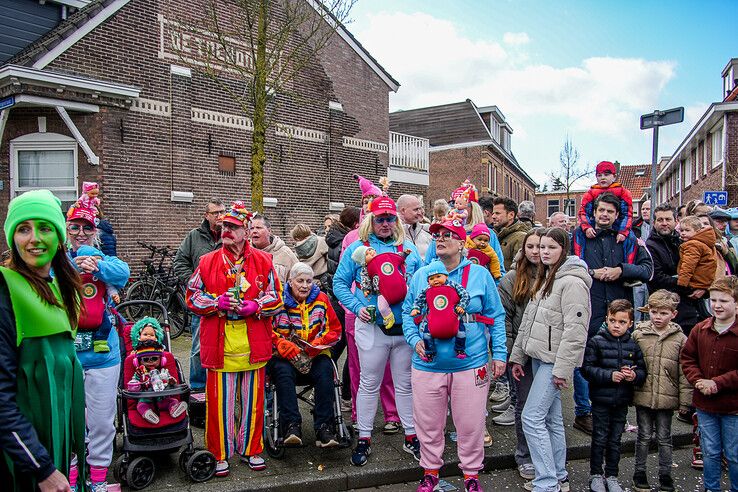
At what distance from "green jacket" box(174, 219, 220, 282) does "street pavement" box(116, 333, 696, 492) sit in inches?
65.2

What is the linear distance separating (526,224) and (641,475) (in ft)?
9.89

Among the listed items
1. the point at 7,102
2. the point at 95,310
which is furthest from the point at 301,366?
the point at 7,102

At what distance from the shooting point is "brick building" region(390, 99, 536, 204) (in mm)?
31422

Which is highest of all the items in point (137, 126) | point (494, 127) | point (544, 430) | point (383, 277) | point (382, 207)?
point (494, 127)

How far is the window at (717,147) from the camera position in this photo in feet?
76.3

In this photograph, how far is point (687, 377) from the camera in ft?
13.9

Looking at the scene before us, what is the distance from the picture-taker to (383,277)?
Answer: 4.87 meters

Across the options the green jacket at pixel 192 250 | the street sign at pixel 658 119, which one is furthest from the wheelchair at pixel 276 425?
the street sign at pixel 658 119

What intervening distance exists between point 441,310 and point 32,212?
263cm

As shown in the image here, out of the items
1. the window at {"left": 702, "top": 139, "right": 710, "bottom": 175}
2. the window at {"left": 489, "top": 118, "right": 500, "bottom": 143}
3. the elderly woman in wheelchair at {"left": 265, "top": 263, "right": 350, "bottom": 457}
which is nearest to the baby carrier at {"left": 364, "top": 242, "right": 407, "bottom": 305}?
the elderly woman in wheelchair at {"left": 265, "top": 263, "right": 350, "bottom": 457}

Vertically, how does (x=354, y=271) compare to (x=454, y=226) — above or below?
below

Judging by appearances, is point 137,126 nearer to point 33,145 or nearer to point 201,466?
point 33,145

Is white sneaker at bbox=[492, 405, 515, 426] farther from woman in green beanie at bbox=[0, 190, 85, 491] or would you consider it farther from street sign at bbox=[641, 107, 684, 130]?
street sign at bbox=[641, 107, 684, 130]

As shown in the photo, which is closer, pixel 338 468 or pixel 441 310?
pixel 441 310
